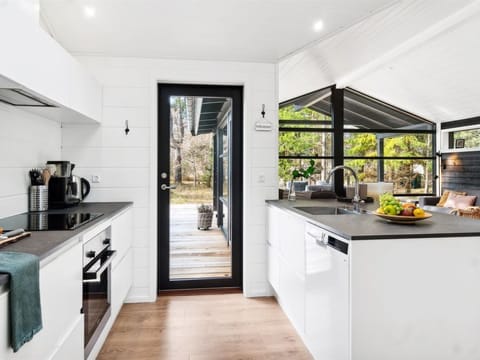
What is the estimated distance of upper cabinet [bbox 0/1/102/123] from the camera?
4.66 ft

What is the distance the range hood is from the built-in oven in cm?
87

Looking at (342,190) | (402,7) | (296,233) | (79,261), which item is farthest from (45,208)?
(342,190)

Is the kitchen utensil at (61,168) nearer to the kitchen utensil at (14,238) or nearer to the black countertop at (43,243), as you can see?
the black countertop at (43,243)

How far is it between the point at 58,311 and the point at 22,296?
0.42 meters

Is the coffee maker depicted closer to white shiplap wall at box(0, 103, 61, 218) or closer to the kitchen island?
white shiplap wall at box(0, 103, 61, 218)

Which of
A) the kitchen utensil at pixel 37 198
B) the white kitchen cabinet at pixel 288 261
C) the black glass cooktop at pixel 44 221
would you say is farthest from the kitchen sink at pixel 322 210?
the kitchen utensil at pixel 37 198

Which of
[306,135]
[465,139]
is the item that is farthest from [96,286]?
[465,139]

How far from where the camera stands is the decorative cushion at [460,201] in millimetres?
5969

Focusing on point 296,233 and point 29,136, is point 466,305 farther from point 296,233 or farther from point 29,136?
point 29,136

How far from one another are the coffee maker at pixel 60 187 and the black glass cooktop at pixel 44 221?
10.7 inches

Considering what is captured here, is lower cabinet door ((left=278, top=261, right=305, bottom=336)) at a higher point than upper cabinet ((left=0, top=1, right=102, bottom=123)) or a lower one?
lower

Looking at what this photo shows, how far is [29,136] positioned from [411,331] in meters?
2.66

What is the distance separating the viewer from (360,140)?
6203 mm


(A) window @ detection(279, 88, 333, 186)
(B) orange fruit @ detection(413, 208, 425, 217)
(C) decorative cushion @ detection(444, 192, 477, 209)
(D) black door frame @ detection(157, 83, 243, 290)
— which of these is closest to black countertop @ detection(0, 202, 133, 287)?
(D) black door frame @ detection(157, 83, 243, 290)
